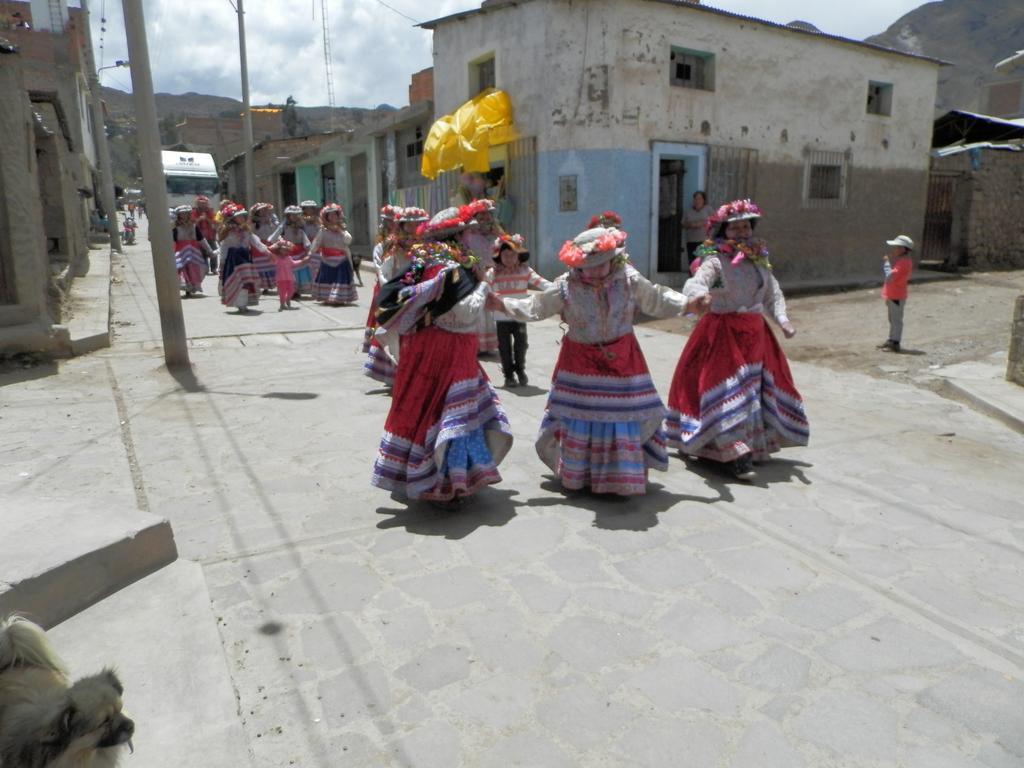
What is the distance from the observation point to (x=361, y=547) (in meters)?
3.93

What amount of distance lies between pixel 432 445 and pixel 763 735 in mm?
2279

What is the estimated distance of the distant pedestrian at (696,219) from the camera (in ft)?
45.9

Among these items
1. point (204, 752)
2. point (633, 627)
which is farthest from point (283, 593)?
point (633, 627)

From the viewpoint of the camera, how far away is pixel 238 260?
12.9 m

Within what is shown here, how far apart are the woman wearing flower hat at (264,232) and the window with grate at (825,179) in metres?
10.8

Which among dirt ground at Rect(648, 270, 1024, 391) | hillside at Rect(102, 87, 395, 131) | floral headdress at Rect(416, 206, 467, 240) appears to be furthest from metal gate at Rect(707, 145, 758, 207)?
hillside at Rect(102, 87, 395, 131)

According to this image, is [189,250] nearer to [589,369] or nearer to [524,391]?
[524,391]

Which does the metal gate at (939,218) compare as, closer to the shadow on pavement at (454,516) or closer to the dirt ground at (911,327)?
the dirt ground at (911,327)

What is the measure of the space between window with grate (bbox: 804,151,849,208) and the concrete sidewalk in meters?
11.2

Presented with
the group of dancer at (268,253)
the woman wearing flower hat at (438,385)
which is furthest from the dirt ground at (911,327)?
the woman wearing flower hat at (438,385)

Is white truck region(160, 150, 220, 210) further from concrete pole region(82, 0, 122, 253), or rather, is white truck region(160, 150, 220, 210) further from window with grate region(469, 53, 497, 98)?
window with grate region(469, 53, 497, 98)

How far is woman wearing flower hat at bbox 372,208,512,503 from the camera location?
4191 millimetres

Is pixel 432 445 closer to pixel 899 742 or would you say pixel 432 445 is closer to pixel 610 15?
pixel 899 742

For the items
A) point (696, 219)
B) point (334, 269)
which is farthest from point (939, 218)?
point (334, 269)
